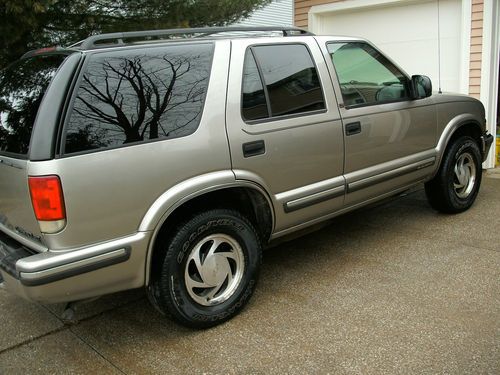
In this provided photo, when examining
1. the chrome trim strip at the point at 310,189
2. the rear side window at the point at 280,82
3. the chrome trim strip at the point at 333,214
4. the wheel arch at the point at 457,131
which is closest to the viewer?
the rear side window at the point at 280,82

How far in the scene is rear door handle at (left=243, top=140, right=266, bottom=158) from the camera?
3.23 metres

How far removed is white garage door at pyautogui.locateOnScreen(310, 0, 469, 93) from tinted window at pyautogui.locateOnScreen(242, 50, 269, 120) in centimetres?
470

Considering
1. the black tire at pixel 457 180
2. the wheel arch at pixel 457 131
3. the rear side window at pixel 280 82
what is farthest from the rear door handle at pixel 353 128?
the black tire at pixel 457 180

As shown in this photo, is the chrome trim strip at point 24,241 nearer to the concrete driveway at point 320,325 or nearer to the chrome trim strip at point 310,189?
the concrete driveway at point 320,325

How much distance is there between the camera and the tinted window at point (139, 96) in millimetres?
2666

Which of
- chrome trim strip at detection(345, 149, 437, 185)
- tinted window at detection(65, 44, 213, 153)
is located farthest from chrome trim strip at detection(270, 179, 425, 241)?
tinted window at detection(65, 44, 213, 153)

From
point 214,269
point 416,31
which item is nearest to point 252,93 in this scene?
point 214,269

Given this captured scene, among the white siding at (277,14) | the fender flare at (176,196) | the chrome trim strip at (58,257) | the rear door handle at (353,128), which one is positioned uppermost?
the white siding at (277,14)

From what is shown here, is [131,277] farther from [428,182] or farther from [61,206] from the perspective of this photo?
[428,182]

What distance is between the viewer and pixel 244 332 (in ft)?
10.5

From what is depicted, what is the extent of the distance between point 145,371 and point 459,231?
10.8ft

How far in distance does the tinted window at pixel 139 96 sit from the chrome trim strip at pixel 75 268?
58 centimetres

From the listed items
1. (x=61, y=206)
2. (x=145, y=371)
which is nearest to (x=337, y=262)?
(x=145, y=371)

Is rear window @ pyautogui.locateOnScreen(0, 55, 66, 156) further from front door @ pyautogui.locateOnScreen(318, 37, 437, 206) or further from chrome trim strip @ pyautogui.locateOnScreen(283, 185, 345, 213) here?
front door @ pyautogui.locateOnScreen(318, 37, 437, 206)
